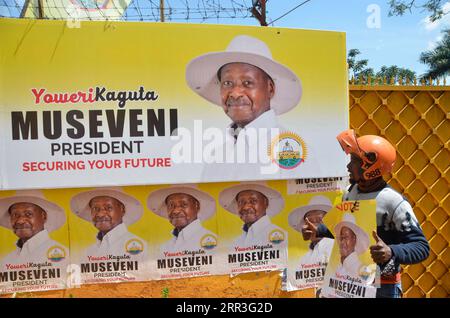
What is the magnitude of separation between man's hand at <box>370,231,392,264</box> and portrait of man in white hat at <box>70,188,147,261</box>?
81.0 inches

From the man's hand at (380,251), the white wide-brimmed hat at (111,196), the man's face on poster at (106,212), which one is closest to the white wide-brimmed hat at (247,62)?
the white wide-brimmed hat at (111,196)

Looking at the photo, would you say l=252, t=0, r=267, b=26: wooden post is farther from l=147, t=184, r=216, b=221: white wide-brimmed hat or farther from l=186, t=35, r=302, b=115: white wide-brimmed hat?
l=147, t=184, r=216, b=221: white wide-brimmed hat

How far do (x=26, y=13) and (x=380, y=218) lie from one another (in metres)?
4.54

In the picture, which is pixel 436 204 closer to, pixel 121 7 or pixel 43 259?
pixel 43 259

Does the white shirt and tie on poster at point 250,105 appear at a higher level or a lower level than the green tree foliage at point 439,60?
lower

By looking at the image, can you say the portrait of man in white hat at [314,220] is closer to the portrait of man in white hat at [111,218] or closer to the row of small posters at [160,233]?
the row of small posters at [160,233]

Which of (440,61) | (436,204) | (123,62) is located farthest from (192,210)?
(440,61)

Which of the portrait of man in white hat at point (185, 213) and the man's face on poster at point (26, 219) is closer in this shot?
the man's face on poster at point (26, 219)

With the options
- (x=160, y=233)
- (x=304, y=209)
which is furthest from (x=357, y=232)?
(x=160, y=233)

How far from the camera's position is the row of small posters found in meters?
3.38

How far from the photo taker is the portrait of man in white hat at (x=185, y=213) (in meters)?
3.52

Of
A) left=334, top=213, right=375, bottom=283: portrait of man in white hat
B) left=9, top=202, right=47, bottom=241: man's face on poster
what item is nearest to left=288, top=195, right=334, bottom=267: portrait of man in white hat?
left=334, top=213, right=375, bottom=283: portrait of man in white hat

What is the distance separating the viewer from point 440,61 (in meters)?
17.7

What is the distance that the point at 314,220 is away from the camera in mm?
3736
